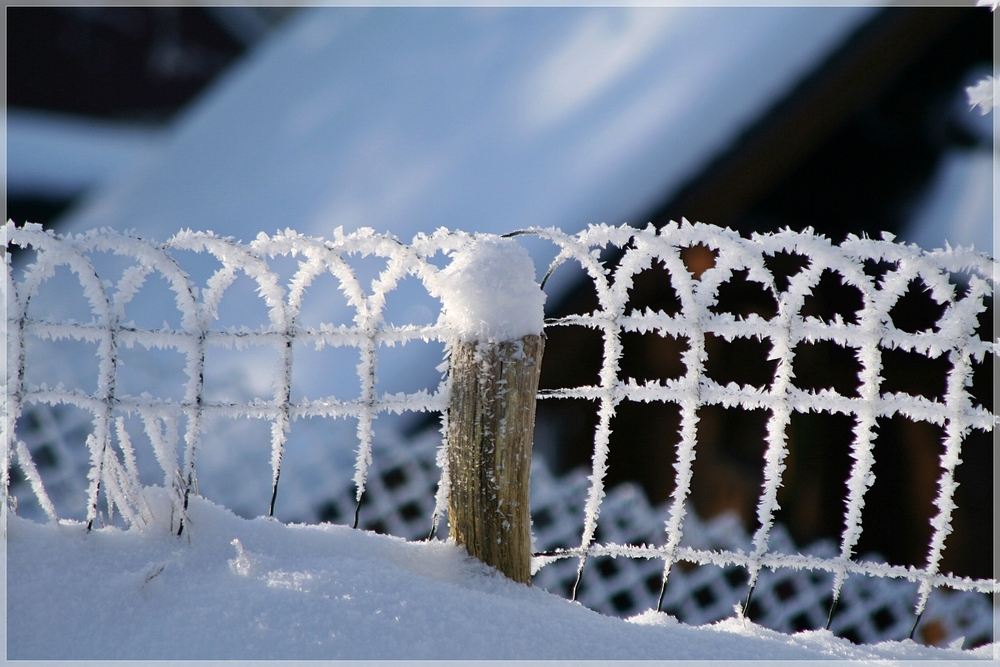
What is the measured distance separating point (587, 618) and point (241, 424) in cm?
298

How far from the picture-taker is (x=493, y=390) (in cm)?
138

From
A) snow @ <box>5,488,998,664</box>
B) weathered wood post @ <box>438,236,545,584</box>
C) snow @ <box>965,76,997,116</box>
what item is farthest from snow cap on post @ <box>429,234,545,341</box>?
snow @ <box>965,76,997,116</box>

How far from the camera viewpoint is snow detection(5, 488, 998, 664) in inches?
46.0

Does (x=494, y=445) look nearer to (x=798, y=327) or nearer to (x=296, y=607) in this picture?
(x=296, y=607)

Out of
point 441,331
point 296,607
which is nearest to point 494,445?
point 441,331

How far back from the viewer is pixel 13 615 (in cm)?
122

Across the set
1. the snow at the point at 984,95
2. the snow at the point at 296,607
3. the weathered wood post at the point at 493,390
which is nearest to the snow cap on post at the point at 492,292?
the weathered wood post at the point at 493,390

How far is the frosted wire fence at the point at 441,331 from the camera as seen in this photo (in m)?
1.36

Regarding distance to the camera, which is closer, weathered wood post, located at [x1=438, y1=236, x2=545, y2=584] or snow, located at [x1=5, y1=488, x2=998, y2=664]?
snow, located at [x1=5, y1=488, x2=998, y2=664]

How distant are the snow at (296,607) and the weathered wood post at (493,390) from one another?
0.28 ft

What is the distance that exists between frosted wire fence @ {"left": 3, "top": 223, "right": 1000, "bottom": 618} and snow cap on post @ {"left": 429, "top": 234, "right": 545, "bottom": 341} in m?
0.06

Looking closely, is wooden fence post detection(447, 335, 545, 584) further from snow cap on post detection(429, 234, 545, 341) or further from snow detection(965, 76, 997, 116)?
snow detection(965, 76, 997, 116)

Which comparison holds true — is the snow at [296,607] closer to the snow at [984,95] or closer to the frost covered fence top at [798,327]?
the frost covered fence top at [798,327]

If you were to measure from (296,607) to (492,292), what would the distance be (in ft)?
2.19
